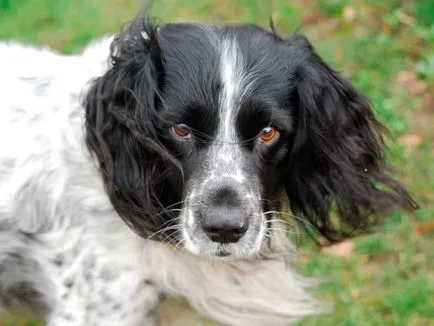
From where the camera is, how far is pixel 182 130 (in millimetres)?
3115

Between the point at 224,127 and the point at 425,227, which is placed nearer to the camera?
the point at 224,127

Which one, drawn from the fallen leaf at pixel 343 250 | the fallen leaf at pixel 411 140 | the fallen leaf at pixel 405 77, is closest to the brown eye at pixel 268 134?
the fallen leaf at pixel 343 250

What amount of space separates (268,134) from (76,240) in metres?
0.77

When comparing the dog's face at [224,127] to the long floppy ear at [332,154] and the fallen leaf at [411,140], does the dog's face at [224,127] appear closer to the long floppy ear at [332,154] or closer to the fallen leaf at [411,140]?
the long floppy ear at [332,154]

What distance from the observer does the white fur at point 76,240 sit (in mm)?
3342

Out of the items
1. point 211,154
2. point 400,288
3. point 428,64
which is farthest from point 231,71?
point 428,64

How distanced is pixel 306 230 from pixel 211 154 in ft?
2.31

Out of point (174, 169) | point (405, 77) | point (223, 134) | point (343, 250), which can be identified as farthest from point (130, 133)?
point (405, 77)

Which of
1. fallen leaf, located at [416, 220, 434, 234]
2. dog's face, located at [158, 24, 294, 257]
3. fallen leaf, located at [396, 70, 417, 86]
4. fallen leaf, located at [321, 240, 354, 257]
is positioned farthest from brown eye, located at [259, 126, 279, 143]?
fallen leaf, located at [396, 70, 417, 86]

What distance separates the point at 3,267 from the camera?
3.53 m

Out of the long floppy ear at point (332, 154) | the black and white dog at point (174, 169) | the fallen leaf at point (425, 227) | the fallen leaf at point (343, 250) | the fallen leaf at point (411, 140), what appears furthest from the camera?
the fallen leaf at point (411, 140)

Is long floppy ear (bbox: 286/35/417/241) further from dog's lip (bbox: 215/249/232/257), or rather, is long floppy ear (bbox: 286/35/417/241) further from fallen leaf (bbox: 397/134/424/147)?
fallen leaf (bbox: 397/134/424/147)

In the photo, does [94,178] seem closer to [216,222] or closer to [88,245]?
[88,245]

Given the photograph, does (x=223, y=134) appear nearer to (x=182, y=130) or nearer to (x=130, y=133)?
(x=182, y=130)
